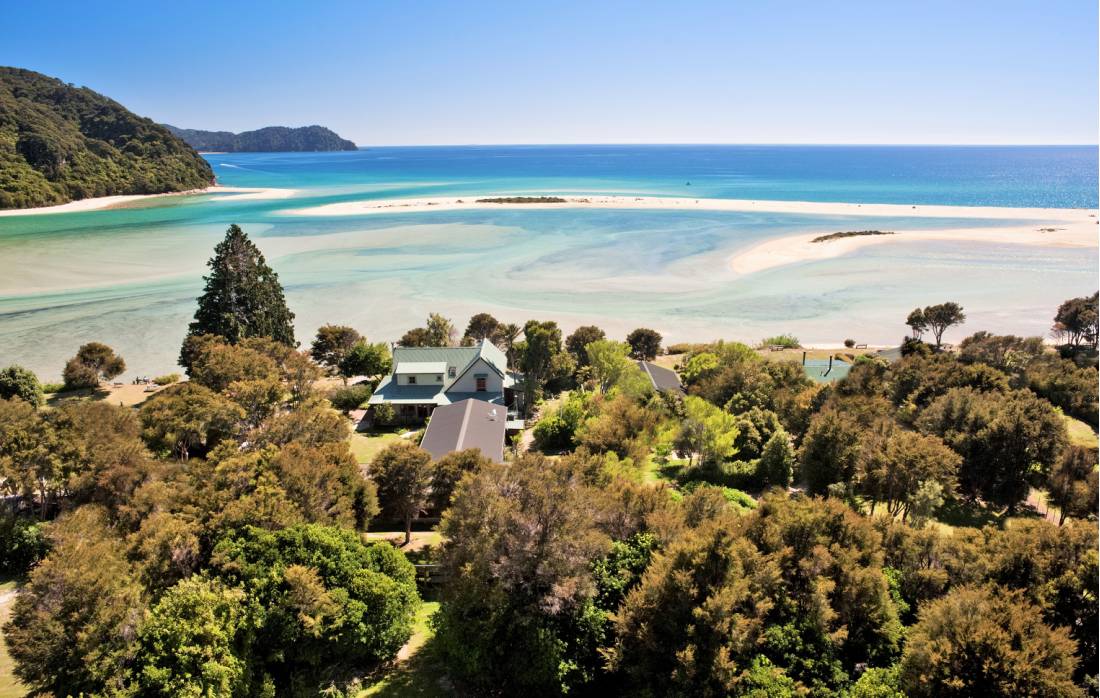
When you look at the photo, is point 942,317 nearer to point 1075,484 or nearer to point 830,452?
point 1075,484

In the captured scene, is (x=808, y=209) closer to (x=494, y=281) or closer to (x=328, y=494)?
(x=494, y=281)

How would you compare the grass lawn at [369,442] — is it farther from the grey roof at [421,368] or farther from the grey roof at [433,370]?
the grey roof at [421,368]

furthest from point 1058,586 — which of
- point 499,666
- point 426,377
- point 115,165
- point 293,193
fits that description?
point 115,165

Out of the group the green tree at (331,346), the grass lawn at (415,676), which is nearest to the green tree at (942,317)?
the green tree at (331,346)

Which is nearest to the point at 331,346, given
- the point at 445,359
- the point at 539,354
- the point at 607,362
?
the point at 445,359

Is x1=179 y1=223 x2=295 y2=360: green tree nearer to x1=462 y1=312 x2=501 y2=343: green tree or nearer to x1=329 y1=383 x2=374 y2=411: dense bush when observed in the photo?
x1=329 y1=383 x2=374 y2=411: dense bush

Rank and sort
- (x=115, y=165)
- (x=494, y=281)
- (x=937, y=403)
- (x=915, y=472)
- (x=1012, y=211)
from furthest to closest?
(x=115, y=165), (x=1012, y=211), (x=494, y=281), (x=937, y=403), (x=915, y=472)
